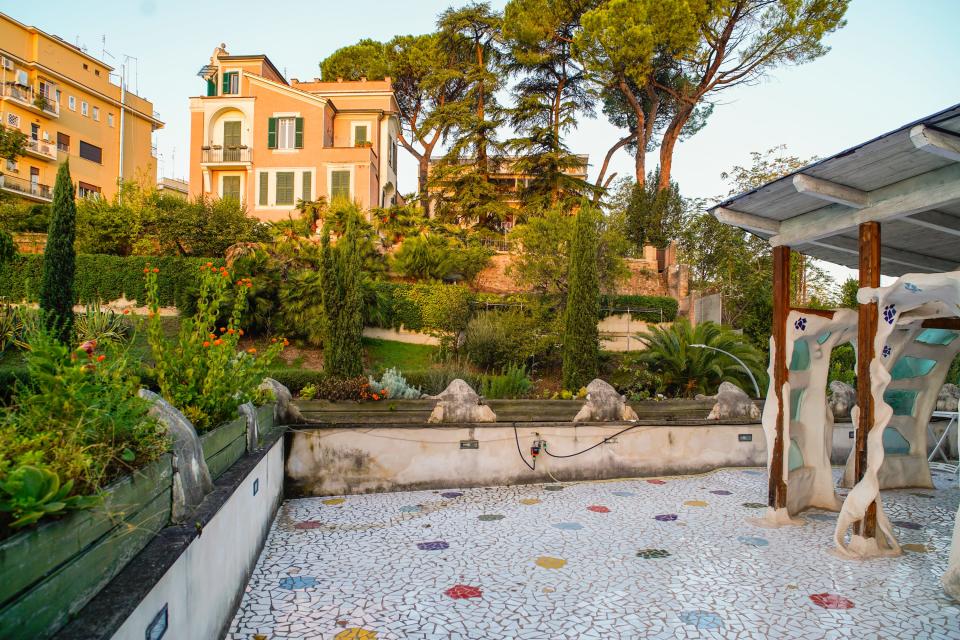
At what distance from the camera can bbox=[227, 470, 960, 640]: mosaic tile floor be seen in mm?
3289

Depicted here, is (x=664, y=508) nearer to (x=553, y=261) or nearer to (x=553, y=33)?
(x=553, y=261)

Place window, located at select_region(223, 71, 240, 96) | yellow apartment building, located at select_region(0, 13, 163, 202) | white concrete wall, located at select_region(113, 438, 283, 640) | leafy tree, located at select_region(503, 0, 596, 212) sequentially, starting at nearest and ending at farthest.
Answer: white concrete wall, located at select_region(113, 438, 283, 640) < leafy tree, located at select_region(503, 0, 596, 212) < window, located at select_region(223, 71, 240, 96) < yellow apartment building, located at select_region(0, 13, 163, 202)

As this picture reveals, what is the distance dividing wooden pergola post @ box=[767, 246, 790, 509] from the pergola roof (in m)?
0.43

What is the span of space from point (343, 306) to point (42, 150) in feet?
86.7

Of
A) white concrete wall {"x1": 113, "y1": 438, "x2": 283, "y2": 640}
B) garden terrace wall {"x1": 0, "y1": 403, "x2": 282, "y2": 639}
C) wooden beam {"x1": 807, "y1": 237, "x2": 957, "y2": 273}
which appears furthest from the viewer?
wooden beam {"x1": 807, "y1": 237, "x2": 957, "y2": 273}

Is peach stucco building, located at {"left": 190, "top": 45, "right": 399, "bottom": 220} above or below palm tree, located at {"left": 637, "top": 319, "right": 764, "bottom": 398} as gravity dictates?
above

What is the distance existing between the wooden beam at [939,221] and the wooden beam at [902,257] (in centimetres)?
101

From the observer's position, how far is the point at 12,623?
135 cm

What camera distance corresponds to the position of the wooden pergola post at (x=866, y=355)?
4430 mm

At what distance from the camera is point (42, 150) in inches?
1141

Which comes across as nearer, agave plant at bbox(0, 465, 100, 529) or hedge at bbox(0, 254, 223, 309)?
agave plant at bbox(0, 465, 100, 529)

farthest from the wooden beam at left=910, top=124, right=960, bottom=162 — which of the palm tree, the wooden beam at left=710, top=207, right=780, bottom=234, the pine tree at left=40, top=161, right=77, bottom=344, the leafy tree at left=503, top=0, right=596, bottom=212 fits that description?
the leafy tree at left=503, top=0, right=596, bottom=212

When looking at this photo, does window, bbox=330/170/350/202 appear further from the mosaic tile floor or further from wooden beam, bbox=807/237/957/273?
wooden beam, bbox=807/237/957/273

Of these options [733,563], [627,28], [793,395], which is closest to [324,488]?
[733,563]
